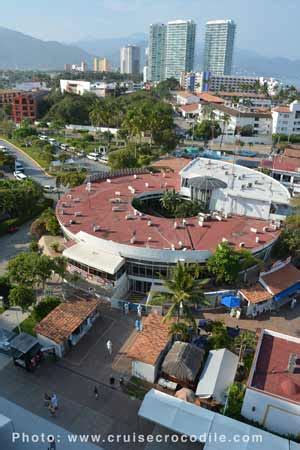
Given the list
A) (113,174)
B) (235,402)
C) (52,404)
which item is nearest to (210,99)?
(113,174)

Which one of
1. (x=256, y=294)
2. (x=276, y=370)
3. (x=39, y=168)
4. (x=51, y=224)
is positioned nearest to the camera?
(x=276, y=370)

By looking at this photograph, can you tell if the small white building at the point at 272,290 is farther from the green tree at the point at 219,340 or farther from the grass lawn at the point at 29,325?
the grass lawn at the point at 29,325

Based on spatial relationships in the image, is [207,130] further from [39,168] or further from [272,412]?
[272,412]

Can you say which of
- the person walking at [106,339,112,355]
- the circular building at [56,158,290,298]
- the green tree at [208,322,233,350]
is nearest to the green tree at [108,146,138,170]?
the circular building at [56,158,290,298]

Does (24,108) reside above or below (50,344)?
above

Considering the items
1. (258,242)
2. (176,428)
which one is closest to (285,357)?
(176,428)

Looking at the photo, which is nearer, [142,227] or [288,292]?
[288,292]
